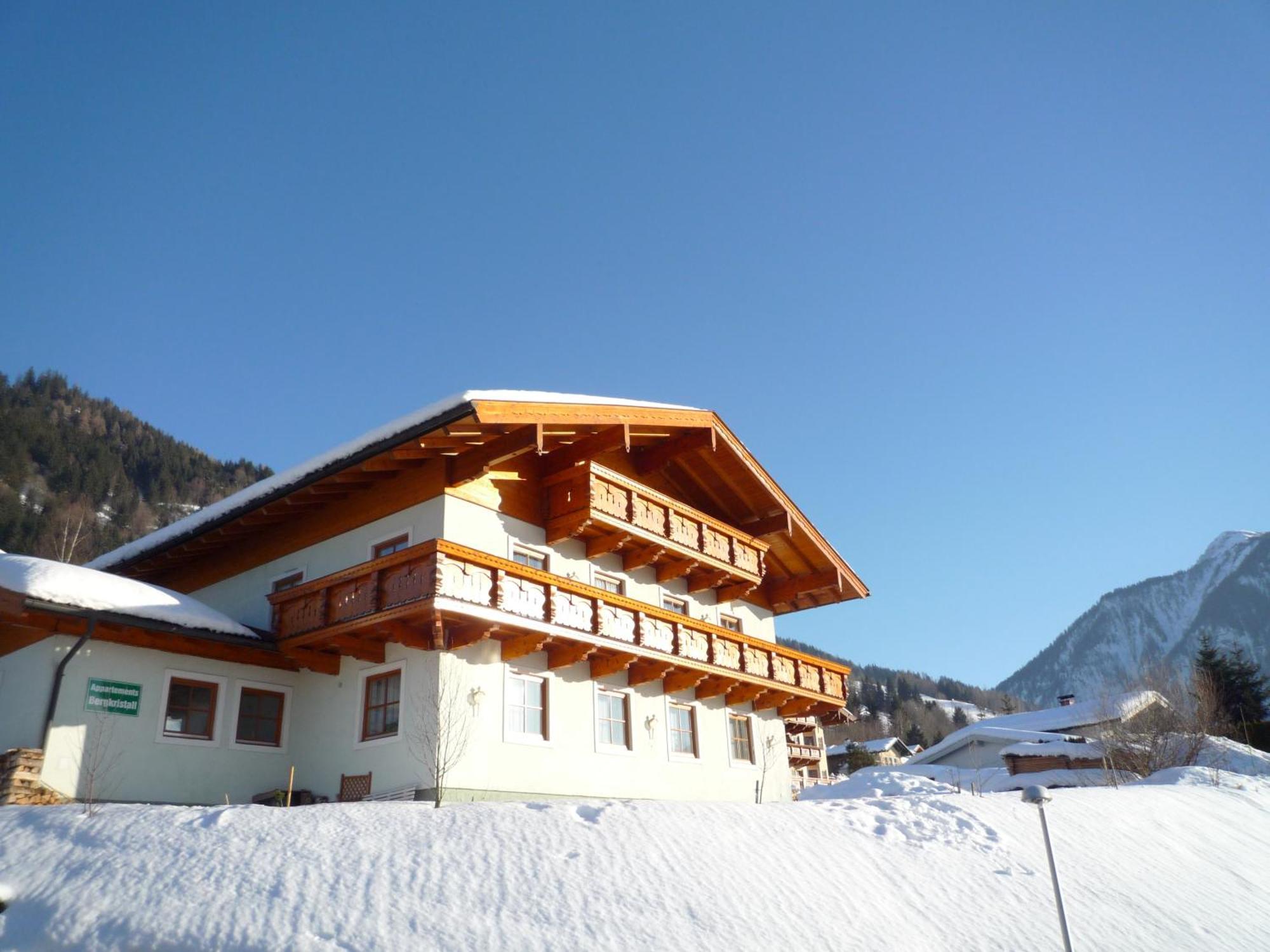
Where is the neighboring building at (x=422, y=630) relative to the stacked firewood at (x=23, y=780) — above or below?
above

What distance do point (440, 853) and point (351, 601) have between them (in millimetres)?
7537

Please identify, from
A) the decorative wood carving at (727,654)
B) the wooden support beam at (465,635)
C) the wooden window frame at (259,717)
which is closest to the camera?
the wooden support beam at (465,635)

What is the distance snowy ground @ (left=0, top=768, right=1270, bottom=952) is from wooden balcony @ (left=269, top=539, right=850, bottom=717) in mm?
4507

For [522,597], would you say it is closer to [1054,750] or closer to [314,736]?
[314,736]

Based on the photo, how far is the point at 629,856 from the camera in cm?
1012

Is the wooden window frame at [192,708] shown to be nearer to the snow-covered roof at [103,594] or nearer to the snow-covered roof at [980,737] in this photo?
the snow-covered roof at [103,594]

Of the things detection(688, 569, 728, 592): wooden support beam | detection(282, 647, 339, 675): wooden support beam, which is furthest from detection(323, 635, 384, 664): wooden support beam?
detection(688, 569, 728, 592): wooden support beam

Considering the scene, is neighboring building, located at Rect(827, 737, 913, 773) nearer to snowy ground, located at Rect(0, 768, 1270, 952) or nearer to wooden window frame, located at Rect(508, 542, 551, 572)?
wooden window frame, located at Rect(508, 542, 551, 572)

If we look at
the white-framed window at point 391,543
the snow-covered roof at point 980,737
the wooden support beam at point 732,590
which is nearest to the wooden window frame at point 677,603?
the wooden support beam at point 732,590

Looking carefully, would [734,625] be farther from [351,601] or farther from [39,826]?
[39,826]

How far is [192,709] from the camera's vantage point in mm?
17344

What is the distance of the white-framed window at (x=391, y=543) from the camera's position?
1808cm

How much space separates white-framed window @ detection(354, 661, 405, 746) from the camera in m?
16.9

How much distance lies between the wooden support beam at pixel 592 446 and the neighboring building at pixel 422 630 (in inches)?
2.4
